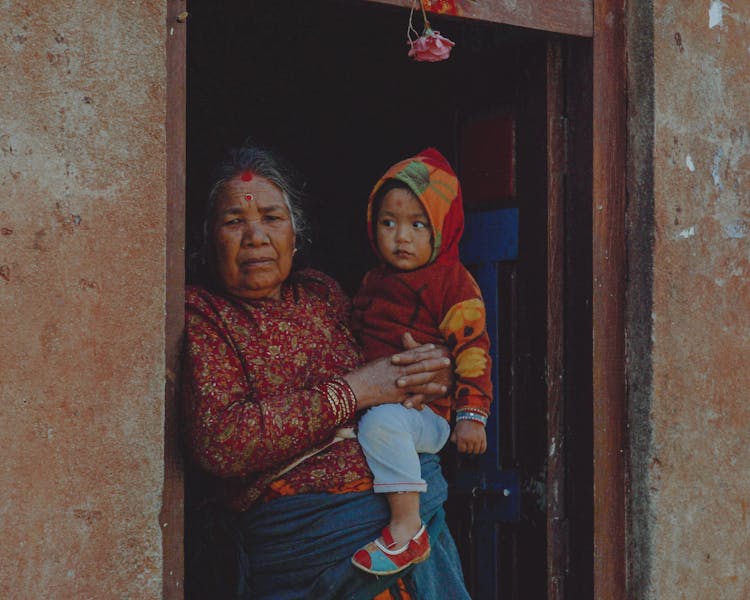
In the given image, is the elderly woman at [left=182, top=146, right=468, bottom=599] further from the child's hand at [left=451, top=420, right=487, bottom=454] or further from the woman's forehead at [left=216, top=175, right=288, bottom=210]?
the child's hand at [left=451, top=420, right=487, bottom=454]

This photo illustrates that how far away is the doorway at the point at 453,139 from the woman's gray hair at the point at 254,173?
0.55ft

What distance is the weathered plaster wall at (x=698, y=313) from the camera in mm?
3344

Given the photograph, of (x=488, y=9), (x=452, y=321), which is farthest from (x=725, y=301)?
(x=488, y=9)

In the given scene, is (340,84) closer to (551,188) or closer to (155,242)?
(551,188)

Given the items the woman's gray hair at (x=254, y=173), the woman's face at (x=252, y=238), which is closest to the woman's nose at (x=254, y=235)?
the woman's face at (x=252, y=238)

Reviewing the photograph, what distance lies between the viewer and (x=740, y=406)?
139 inches

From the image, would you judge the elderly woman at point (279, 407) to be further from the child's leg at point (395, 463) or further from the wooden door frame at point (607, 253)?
the wooden door frame at point (607, 253)

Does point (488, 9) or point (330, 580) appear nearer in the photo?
point (330, 580)

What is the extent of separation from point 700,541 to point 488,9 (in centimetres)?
180

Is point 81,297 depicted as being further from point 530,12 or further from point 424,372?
point 530,12

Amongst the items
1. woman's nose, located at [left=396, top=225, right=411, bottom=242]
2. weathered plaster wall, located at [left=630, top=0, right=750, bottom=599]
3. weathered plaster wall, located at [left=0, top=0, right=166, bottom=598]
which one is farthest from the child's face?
weathered plaster wall, located at [left=0, top=0, right=166, bottom=598]

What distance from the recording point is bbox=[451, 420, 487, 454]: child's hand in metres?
3.04

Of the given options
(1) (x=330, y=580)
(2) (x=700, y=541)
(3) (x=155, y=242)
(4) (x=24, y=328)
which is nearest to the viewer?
(4) (x=24, y=328)

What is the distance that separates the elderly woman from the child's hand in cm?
13
